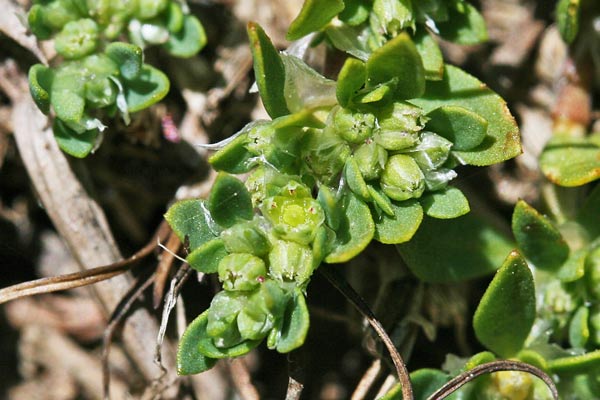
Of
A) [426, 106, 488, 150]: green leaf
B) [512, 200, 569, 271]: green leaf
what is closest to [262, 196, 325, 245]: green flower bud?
[426, 106, 488, 150]: green leaf

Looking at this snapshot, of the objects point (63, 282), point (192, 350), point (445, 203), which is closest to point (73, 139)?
point (63, 282)

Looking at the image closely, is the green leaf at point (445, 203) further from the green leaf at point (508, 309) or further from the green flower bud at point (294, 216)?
the green flower bud at point (294, 216)

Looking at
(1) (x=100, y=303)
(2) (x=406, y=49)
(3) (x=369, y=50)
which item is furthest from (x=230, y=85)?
(2) (x=406, y=49)

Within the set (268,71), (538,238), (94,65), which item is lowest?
(538,238)

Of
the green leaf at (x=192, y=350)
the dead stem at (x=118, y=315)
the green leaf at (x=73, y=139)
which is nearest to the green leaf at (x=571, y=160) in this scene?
the green leaf at (x=192, y=350)

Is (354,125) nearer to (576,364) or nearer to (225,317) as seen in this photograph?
(225,317)

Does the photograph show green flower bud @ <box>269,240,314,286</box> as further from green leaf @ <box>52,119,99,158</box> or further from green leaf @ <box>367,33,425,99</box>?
green leaf @ <box>52,119,99,158</box>
